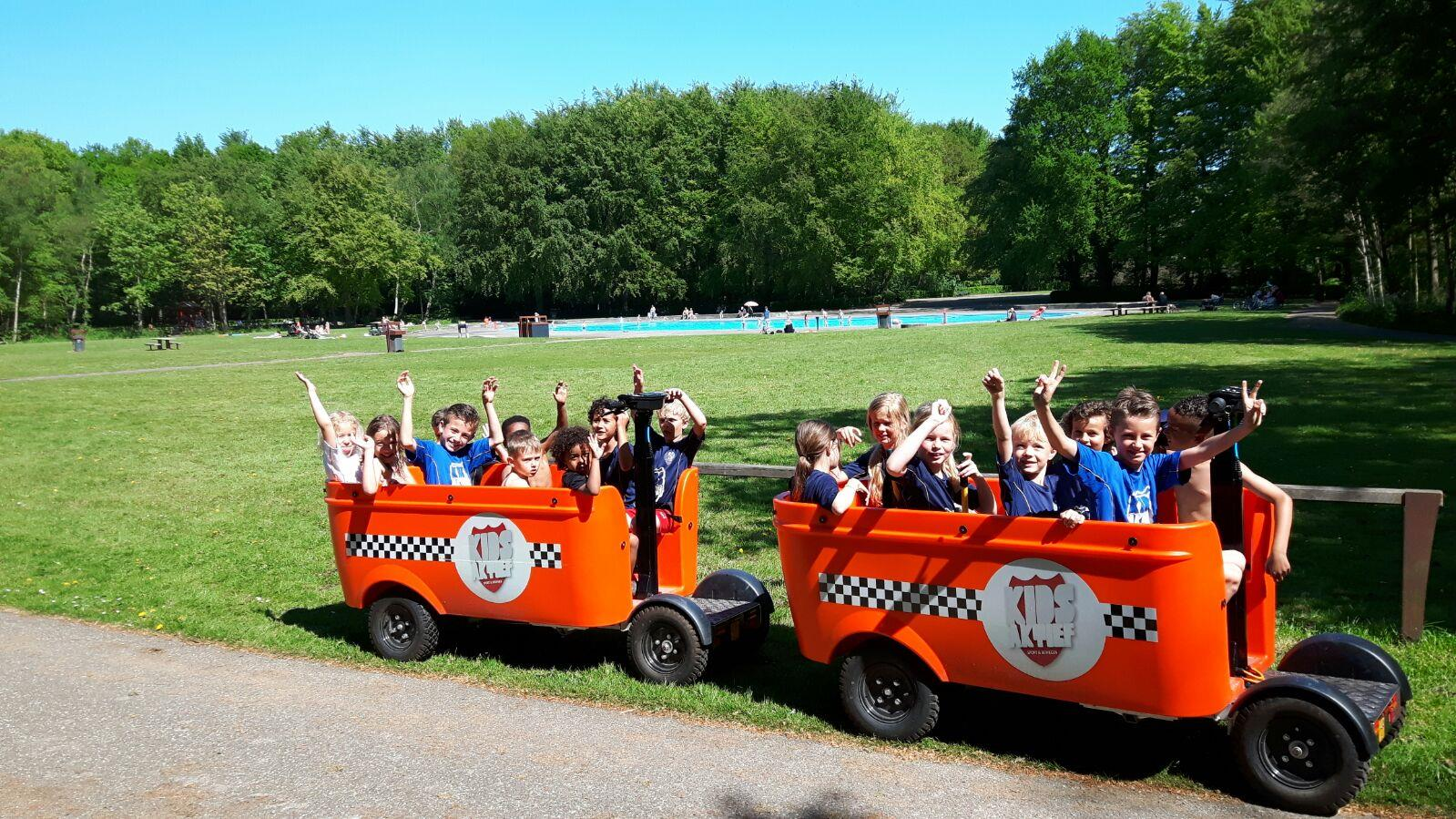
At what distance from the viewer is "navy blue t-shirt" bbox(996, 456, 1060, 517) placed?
15.6ft

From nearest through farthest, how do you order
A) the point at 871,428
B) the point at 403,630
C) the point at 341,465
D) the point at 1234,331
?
the point at 871,428 → the point at 403,630 → the point at 341,465 → the point at 1234,331

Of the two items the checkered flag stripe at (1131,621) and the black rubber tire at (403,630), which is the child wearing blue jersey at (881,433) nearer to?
the checkered flag stripe at (1131,621)

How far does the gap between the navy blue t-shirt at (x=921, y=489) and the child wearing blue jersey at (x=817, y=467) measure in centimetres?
23

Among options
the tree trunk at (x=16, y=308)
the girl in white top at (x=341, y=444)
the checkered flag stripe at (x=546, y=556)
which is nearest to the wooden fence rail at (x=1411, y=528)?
the checkered flag stripe at (x=546, y=556)

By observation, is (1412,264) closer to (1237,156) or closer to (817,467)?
(1237,156)

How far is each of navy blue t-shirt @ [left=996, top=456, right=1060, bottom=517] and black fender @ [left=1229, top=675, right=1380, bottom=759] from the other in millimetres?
1140

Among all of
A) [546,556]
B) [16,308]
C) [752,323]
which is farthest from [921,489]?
[16,308]

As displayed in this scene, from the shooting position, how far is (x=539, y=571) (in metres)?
5.77

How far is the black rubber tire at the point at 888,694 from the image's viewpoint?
15.7 ft

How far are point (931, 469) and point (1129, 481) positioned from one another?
38.2 inches

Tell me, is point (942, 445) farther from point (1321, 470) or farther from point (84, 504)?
point (84, 504)

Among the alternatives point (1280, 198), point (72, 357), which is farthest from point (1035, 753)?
point (72, 357)

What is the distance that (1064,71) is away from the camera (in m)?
64.1

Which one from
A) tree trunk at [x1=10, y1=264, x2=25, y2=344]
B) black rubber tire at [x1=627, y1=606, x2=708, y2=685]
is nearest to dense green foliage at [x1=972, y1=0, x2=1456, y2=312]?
black rubber tire at [x1=627, y1=606, x2=708, y2=685]
